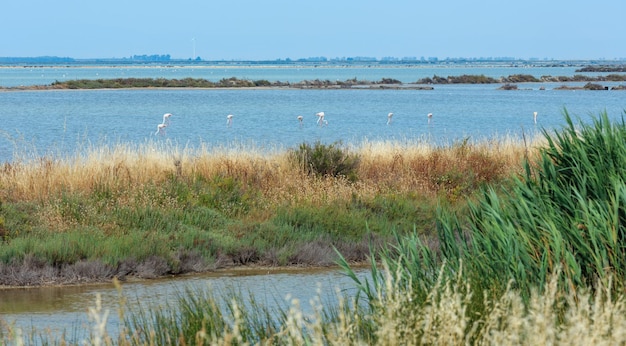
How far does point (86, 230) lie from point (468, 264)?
7.22 meters

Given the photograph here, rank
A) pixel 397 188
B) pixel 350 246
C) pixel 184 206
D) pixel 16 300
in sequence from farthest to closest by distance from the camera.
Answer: pixel 397 188, pixel 184 206, pixel 350 246, pixel 16 300

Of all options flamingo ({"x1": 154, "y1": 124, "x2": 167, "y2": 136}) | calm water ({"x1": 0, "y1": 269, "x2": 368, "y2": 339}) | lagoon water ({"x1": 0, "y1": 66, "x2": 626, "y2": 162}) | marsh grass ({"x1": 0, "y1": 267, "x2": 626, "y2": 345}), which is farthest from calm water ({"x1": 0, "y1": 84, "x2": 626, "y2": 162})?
marsh grass ({"x1": 0, "y1": 267, "x2": 626, "y2": 345})

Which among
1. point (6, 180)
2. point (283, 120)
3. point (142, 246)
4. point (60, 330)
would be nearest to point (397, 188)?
point (142, 246)

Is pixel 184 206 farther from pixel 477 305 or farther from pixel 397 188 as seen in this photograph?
pixel 477 305

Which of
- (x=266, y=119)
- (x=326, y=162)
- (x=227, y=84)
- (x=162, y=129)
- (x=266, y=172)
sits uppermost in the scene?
(x=326, y=162)

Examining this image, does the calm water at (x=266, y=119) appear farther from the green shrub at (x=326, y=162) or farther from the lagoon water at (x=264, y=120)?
the green shrub at (x=326, y=162)

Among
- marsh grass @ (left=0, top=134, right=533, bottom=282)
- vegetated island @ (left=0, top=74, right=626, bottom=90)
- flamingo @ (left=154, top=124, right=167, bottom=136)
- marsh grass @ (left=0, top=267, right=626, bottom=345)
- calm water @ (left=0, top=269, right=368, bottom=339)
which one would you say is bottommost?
vegetated island @ (left=0, top=74, right=626, bottom=90)

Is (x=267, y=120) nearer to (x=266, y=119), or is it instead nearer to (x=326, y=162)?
(x=266, y=119)

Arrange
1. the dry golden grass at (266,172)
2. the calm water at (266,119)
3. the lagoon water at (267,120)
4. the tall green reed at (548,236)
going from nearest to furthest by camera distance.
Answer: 1. the tall green reed at (548,236)
2. the dry golden grass at (266,172)
3. the lagoon water at (267,120)
4. the calm water at (266,119)

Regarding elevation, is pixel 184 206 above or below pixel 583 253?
below

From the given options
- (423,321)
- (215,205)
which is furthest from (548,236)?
(215,205)

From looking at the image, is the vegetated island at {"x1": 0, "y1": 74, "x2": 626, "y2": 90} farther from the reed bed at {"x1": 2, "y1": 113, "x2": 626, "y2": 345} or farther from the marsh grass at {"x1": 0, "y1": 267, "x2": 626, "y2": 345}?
the marsh grass at {"x1": 0, "y1": 267, "x2": 626, "y2": 345}

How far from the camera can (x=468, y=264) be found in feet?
23.9

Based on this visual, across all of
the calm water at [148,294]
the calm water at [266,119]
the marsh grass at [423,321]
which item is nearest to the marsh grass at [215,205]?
the calm water at [148,294]
